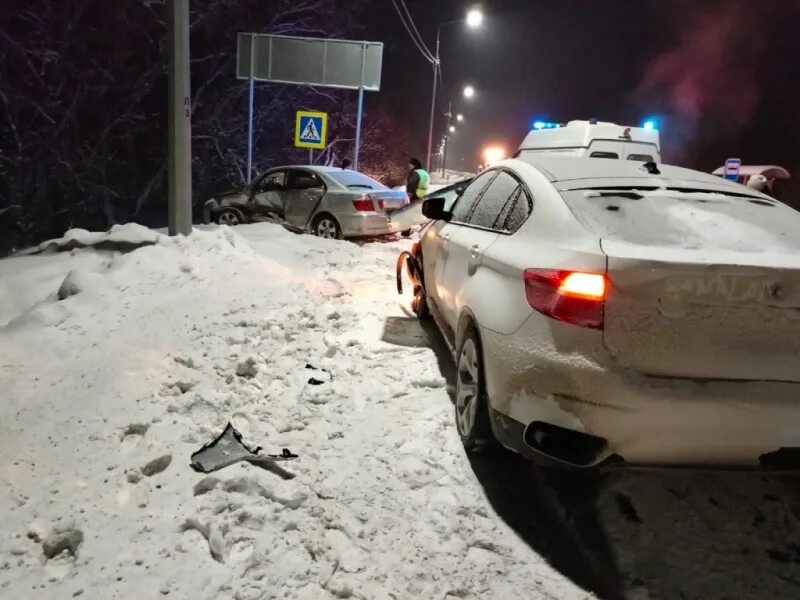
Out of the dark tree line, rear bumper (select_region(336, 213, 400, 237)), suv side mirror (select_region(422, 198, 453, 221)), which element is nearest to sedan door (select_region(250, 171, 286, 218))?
rear bumper (select_region(336, 213, 400, 237))

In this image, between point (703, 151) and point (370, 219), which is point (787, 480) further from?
point (703, 151)

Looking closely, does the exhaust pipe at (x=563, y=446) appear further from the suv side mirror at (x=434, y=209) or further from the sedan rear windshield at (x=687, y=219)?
the suv side mirror at (x=434, y=209)

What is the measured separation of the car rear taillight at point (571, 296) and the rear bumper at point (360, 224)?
8231 millimetres

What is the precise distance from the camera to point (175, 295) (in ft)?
18.1

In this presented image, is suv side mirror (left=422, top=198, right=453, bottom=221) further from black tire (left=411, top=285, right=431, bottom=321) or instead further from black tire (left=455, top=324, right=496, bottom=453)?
black tire (left=455, top=324, right=496, bottom=453)

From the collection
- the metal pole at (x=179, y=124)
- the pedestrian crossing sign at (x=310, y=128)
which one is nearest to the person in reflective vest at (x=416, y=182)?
the pedestrian crossing sign at (x=310, y=128)

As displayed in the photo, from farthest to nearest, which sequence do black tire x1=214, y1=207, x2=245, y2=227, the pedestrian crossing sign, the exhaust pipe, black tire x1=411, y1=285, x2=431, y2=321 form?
the pedestrian crossing sign → black tire x1=214, y1=207, x2=245, y2=227 → black tire x1=411, y1=285, x2=431, y2=321 → the exhaust pipe

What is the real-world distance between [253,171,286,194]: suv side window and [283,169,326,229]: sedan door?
214mm

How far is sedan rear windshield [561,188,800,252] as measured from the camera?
8.82 ft

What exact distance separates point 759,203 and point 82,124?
2875 cm

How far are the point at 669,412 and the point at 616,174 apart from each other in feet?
5.02

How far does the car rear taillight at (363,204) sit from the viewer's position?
10781 millimetres

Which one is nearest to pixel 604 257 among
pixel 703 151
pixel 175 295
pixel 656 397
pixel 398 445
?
pixel 656 397

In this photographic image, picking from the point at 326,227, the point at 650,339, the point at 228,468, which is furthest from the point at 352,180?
the point at 650,339
